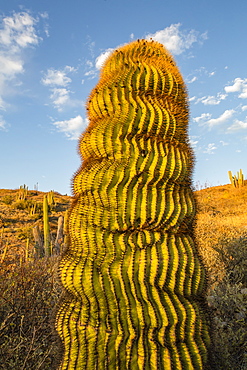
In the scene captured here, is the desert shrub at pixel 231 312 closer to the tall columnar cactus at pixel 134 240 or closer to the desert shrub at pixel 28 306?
the tall columnar cactus at pixel 134 240

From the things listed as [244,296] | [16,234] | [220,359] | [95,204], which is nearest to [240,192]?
[16,234]

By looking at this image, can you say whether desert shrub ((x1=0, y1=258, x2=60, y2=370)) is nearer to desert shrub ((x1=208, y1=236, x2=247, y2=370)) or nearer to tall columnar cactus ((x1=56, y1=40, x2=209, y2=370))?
tall columnar cactus ((x1=56, y1=40, x2=209, y2=370))

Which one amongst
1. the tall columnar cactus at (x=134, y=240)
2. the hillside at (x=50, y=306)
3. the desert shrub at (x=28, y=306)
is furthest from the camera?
the desert shrub at (x=28, y=306)

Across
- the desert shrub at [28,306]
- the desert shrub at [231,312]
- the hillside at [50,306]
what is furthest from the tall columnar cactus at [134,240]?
the desert shrub at [28,306]

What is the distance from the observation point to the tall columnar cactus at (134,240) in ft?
6.75

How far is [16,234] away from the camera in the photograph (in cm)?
→ 1436

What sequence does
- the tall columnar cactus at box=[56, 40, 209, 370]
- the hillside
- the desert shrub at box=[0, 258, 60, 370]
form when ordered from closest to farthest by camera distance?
the tall columnar cactus at box=[56, 40, 209, 370]
the hillside
the desert shrub at box=[0, 258, 60, 370]

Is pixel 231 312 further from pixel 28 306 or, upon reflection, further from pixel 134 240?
pixel 134 240

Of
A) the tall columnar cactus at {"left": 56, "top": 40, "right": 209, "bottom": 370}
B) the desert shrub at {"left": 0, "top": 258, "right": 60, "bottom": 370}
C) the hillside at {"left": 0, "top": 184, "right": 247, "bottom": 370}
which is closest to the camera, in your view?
the tall columnar cactus at {"left": 56, "top": 40, "right": 209, "bottom": 370}

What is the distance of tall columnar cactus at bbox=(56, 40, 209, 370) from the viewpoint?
6.75ft

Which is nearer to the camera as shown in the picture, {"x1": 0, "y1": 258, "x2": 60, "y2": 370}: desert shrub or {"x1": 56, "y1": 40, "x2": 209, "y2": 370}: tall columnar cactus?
{"x1": 56, "y1": 40, "x2": 209, "y2": 370}: tall columnar cactus

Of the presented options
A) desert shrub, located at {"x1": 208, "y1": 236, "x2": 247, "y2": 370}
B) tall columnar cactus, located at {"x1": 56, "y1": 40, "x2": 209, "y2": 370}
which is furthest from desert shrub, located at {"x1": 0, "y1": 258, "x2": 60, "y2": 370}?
desert shrub, located at {"x1": 208, "y1": 236, "x2": 247, "y2": 370}

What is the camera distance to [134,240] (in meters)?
2.27

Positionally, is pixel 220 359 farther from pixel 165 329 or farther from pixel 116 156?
pixel 116 156
